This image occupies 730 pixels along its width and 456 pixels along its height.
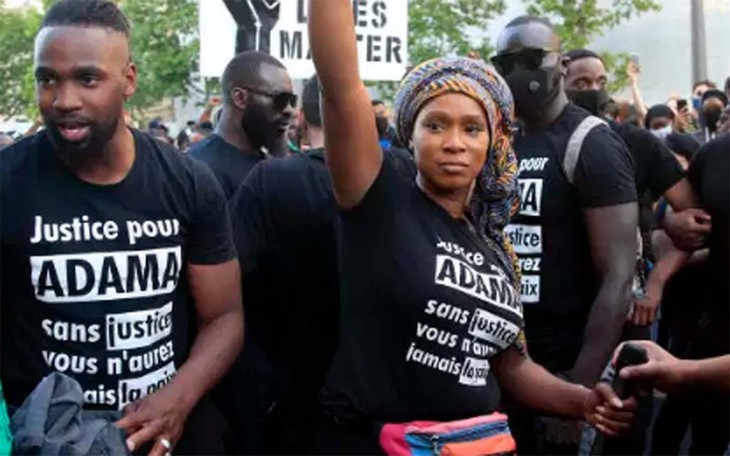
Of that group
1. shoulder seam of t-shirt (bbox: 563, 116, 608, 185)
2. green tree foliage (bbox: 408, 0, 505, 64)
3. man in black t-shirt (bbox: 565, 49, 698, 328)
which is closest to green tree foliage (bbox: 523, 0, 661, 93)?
green tree foliage (bbox: 408, 0, 505, 64)

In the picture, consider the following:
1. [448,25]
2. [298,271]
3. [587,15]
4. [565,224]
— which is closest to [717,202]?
[565,224]

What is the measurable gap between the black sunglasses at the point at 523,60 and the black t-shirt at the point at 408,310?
1.77m

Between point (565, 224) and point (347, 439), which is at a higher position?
point (565, 224)

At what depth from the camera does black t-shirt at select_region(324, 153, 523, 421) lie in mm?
2543

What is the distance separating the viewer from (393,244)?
2551 mm

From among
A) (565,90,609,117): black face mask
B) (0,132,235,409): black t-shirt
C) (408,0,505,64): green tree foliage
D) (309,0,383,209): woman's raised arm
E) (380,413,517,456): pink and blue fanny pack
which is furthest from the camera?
(408,0,505,64): green tree foliage

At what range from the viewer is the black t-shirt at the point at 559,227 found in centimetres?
396

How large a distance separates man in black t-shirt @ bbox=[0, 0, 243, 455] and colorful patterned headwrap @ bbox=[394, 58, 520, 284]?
60 cm

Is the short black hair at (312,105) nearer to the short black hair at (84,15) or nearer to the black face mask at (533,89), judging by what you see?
the black face mask at (533,89)

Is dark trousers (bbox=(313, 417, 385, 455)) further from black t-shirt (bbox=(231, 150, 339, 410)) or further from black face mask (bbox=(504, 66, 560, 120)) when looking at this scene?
black face mask (bbox=(504, 66, 560, 120))

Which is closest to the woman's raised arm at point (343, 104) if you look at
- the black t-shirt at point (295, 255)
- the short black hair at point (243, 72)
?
the black t-shirt at point (295, 255)

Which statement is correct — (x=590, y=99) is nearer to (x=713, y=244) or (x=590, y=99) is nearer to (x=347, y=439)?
(x=713, y=244)

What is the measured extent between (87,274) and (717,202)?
268 cm

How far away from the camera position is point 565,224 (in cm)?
403
